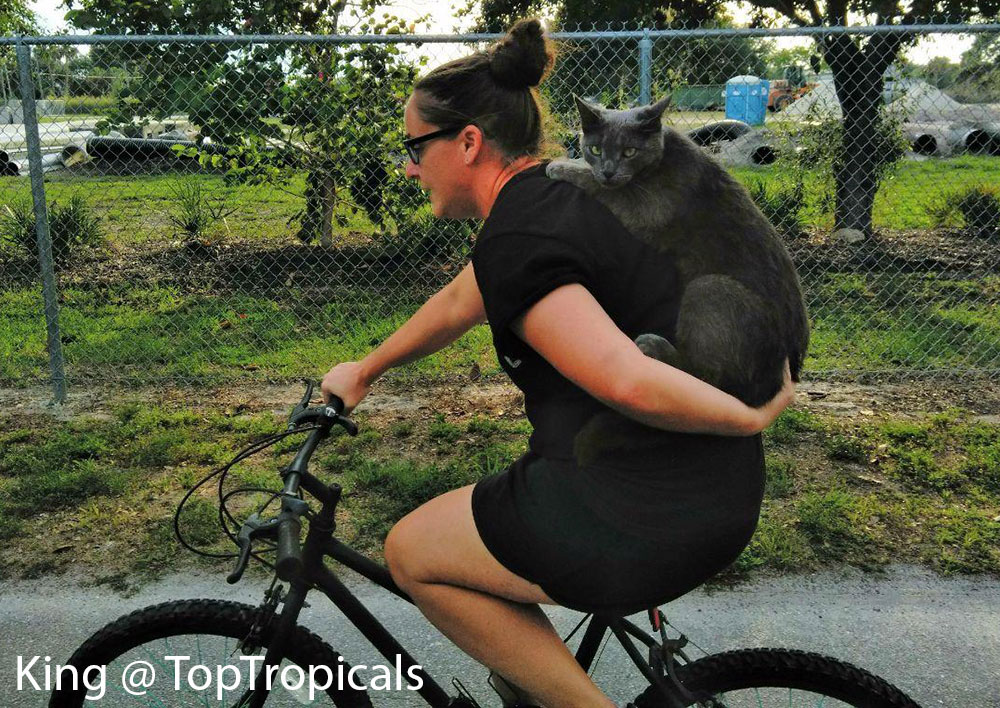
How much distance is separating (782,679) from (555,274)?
1102 mm

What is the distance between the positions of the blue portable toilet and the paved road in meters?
4.57

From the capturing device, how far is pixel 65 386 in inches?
235

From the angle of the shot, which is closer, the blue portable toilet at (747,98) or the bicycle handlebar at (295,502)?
→ the bicycle handlebar at (295,502)

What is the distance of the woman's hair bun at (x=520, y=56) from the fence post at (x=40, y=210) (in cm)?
441

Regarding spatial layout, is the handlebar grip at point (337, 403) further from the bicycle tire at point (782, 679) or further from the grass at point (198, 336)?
the grass at point (198, 336)

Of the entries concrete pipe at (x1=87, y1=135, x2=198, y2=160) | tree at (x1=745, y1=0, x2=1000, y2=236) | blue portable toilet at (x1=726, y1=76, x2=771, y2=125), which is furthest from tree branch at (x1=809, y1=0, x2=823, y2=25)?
concrete pipe at (x1=87, y1=135, x2=198, y2=160)

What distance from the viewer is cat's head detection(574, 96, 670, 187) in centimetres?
282

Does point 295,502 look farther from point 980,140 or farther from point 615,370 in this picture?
point 980,140

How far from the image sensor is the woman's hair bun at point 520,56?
2039 millimetres

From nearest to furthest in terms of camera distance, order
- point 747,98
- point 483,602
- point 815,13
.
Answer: point 483,602, point 747,98, point 815,13

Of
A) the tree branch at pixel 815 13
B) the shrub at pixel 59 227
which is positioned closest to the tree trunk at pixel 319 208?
the shrub at pixel 59 227

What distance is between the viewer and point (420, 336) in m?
2.29

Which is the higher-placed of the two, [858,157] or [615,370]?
[615,370]

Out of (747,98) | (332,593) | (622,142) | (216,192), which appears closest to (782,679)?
(332,593)
